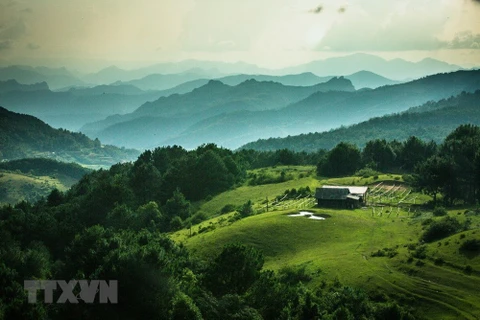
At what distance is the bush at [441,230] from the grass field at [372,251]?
154cm

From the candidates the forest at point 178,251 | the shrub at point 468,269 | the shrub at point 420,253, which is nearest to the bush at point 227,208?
the forest at point 178,251

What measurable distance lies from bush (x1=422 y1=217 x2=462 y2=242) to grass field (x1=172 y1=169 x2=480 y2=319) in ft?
5.06

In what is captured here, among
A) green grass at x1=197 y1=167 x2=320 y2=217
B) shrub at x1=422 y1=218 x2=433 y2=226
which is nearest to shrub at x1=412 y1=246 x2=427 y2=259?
shrub at x1=422 y1=218 x2=433 y2=226

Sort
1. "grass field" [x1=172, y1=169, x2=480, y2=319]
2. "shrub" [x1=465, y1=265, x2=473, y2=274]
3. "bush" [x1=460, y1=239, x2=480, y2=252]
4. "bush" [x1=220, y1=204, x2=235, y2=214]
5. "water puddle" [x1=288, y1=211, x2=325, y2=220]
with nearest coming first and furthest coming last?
1. "grass field" [x1=172, y1=169, x2=480, y2=319]
2. "shrub" [x1=465, y1=265, x2=473, y2=274]
3. "bush" [x1=460, y1=239, x2=480, y2=252]
4. "water puddle" [x1=288, y1=211, x2=325, y2=220]
5. "bush" [x1=220, y1=204, x2=235, y2=214]

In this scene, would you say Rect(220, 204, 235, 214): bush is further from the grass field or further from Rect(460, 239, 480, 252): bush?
Rect(460, 239, 480, 252): bush

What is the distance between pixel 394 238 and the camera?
198 ft

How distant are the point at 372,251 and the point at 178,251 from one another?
2247 cm

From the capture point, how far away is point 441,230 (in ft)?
189

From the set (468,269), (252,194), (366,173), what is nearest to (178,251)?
(468,269)

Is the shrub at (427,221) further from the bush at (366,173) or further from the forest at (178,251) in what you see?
the bush at (366,173)

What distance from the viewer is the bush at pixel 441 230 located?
57.2 m

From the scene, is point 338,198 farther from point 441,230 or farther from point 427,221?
point 441,230

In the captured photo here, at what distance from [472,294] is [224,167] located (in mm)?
84236

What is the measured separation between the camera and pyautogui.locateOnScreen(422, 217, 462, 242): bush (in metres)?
57.2
